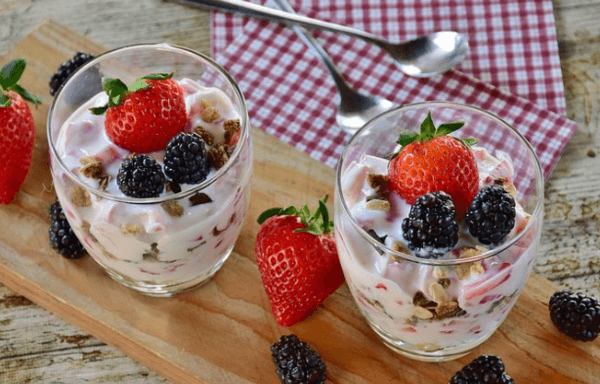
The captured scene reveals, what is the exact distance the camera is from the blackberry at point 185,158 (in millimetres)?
1537

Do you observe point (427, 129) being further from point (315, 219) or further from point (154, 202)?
point (154, 202)

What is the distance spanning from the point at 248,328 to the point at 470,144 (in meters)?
0.59

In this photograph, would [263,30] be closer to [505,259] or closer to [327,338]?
[327,338]

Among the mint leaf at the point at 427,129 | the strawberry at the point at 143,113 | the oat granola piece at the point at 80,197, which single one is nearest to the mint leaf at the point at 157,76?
the strawberry at the point at 143,113

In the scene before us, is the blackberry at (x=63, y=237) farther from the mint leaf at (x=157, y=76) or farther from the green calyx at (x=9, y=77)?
the mint leaf at (x=157, y=76)

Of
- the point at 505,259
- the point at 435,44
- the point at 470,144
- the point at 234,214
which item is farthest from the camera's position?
the point at 435,44

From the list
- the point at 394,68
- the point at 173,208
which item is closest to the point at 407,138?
the point at 173,208

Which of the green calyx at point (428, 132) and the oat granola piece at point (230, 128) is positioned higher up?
the green calyx at point (428, 132)

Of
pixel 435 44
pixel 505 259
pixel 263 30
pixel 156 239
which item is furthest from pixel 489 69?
pixel 156 239

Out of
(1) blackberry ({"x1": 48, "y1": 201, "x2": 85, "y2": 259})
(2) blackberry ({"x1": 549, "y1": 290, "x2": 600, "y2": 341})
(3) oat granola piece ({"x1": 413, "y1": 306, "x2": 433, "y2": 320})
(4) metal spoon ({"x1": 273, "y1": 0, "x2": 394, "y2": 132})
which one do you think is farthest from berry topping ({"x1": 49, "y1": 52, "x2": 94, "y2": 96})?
(2) blackberry ({"x1": 549, "y1": 290, "x2": 600, "y2": 341})

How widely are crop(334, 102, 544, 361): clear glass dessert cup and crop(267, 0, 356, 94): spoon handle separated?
589mm

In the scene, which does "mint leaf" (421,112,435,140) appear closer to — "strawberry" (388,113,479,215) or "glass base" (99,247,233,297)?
"strawberry" (388,113,479,215)

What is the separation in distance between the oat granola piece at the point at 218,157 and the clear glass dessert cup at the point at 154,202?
0.06ft

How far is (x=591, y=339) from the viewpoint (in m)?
1.73
